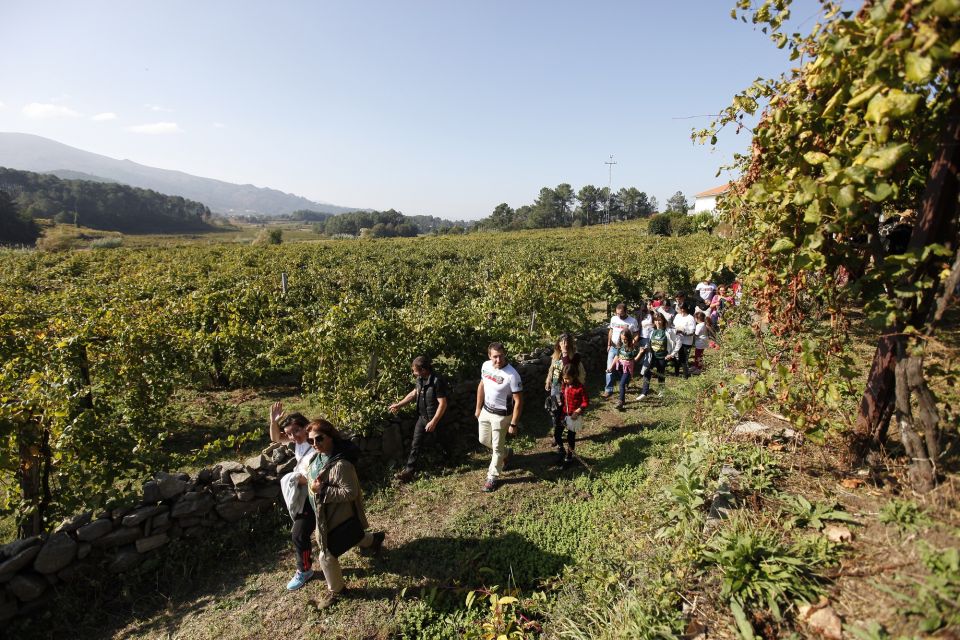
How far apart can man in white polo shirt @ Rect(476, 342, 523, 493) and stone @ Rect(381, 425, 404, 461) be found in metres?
1.37

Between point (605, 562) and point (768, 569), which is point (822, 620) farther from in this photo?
point (605, 562)

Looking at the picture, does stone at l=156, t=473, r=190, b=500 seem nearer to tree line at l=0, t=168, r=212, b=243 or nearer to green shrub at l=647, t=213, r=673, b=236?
green shrub at l=647, t=213, r=673, b=236

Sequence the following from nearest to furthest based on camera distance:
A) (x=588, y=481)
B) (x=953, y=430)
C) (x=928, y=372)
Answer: (x=928, y=372) < (x=953, y=430) < (x=588, y=481)

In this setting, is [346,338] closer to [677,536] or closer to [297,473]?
[297,473]

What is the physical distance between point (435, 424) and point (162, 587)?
10.2ft

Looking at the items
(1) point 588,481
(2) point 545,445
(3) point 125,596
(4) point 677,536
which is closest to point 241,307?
(3) point 125,596

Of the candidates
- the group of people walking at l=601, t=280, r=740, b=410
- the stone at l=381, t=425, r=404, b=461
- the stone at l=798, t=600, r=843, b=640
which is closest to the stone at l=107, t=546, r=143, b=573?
the stone at l=381, t=425, r=404, b=461

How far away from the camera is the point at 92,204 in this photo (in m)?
106

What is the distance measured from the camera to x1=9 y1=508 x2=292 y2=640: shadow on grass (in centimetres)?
379

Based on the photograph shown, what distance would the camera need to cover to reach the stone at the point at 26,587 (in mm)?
3715

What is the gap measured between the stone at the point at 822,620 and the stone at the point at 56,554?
226 inches

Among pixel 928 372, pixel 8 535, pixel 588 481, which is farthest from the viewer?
pixel 588 481

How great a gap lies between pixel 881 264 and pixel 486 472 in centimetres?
472

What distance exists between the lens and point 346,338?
19.8 feet
